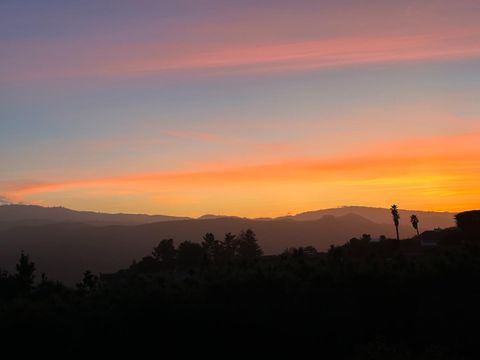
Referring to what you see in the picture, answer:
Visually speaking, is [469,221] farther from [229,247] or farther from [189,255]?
[189,255]

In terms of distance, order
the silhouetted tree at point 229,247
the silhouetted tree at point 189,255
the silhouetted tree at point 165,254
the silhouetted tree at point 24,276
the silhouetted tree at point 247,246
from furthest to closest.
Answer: the silhouetted tree at point 247,246 → the silhouetted tree at point 229,247 → the silhouetted tree at point 165,254 → the silhouetted tree at point 189,255 → the silhouetted tree at point 24,276

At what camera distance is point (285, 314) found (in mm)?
22203

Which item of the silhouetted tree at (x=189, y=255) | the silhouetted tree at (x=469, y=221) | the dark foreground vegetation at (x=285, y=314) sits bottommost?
the dark foreground vegetation at (x=285, y=314)

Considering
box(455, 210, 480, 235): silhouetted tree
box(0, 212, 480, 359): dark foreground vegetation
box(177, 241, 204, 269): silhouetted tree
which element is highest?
box(455, 210, 480, 235): silhouetted tree

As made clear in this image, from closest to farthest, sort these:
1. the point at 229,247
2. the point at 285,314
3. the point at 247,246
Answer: the point at 285,314, the point at 229,247, the point at 247,246

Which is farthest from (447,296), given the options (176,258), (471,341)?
(176,258)

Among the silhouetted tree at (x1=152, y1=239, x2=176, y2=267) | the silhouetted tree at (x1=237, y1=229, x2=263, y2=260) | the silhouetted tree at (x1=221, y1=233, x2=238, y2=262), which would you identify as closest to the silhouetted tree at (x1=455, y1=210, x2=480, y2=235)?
the silhouetted tree at (x1=237, y1=229, x2=263, y2=260)

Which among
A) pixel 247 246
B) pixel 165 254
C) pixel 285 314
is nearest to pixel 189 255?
pixel 165 254

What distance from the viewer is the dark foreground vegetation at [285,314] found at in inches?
767

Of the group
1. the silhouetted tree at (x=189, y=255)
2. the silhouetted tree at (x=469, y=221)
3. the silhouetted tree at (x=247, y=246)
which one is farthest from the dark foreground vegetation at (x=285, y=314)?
the silhouetted tree at (x=247, y=246)

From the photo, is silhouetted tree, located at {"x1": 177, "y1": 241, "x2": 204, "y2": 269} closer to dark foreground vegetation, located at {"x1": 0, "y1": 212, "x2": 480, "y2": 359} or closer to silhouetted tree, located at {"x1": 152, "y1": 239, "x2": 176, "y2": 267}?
silhouetted tree, located at {"x1": 152, "y1": 239, "x2": 176, "y2": 267}

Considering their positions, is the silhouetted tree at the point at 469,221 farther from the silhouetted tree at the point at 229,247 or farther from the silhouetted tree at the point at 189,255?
the silhouetted tree at the point at 189,255

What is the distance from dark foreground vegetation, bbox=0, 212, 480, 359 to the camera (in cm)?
1948

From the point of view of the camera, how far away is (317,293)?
24.2 m
